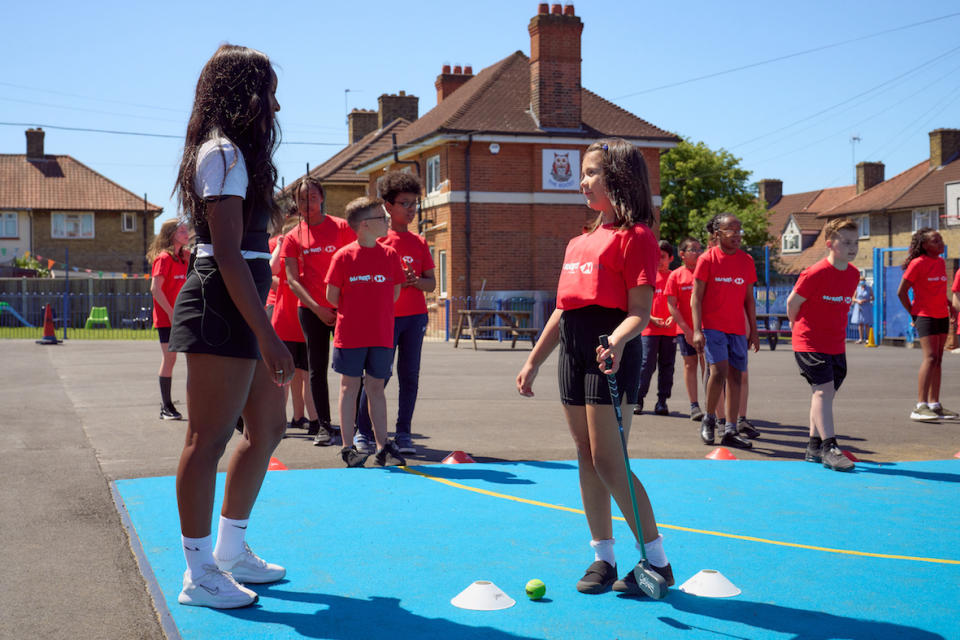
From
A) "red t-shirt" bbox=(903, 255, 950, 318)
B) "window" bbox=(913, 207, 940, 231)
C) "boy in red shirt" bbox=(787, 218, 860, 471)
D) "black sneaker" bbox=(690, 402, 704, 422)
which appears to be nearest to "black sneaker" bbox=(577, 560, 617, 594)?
"boy in red shirt" bbox=(787, 218, 860, 471)

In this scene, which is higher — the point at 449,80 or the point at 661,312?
the point at 449,80

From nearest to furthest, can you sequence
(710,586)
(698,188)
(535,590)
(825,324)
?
(535,590) < (710,586) < (825,324) < (698,188)

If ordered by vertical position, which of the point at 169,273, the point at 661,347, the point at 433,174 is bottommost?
the point at 661,347

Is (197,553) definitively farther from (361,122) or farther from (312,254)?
(361,122)

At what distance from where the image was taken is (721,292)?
8.38 metres

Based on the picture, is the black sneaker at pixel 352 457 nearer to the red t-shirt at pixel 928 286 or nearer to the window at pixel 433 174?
the red t-shirt at pixel 928 286

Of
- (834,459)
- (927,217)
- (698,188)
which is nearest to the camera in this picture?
(834,459)

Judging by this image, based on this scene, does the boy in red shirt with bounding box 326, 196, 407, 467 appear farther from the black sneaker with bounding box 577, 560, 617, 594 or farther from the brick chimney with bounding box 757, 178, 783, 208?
the brick chimney with bounding box 757, 178, 783, 208

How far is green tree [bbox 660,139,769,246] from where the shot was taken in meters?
57.9

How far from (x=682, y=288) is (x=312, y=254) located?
415cm

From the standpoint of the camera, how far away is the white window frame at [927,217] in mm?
52219

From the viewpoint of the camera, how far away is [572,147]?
32.1m

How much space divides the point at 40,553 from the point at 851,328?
27661 millimetres

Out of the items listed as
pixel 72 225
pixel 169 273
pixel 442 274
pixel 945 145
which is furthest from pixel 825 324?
pixel 72 225
